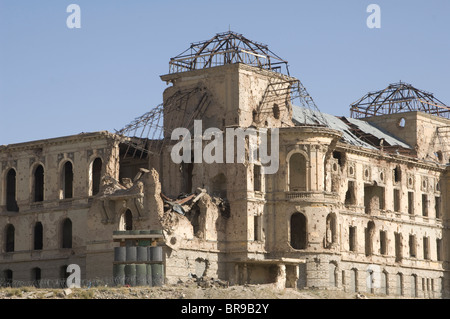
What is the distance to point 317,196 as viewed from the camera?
90812mm

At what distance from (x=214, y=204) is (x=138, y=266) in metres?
9.88

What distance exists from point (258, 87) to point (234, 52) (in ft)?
10.3

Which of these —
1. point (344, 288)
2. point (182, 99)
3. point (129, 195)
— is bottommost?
point (344, 288)

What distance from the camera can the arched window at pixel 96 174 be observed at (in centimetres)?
9375

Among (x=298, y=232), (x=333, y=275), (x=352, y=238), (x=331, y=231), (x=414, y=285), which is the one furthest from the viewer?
(x=414, y=285)

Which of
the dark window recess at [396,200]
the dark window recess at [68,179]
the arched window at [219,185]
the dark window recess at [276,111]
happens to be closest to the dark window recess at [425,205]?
the dark window recess at [396,200]

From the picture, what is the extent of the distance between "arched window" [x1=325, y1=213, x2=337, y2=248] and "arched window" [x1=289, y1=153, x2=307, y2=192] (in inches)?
119

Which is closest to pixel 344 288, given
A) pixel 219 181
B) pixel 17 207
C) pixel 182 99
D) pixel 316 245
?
pixel 316 245

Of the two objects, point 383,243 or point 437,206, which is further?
point 437,206

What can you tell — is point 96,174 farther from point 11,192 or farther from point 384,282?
point 384,282

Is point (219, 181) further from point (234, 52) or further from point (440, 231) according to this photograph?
point (440, 231)

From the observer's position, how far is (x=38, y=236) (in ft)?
314

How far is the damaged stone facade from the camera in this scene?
3487 inches

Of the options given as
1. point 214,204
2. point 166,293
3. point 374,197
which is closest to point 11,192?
point 214,204
